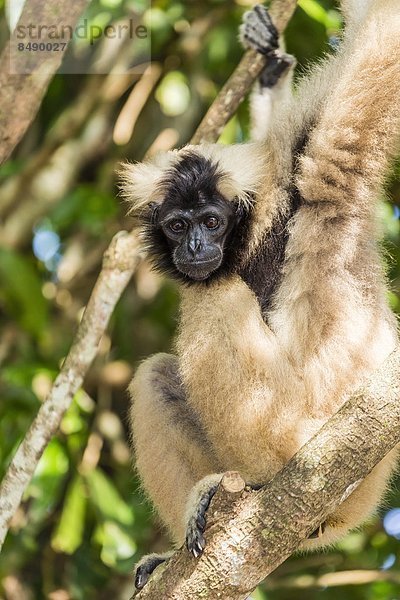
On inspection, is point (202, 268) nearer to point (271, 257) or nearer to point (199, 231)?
point (199, 231)

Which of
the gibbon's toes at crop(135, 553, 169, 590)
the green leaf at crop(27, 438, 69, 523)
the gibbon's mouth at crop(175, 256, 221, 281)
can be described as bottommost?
the green leaf at crop(27, 438, 69, 523)

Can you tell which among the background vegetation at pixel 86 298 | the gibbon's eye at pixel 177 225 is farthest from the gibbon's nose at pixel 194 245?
the background vegetation at pixel 86 298

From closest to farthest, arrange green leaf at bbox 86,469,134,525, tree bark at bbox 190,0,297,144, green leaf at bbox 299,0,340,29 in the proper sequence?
tree bark at bbox 190,0,297,144 < green leaf at bbox 299,0,340,29 < green leaf at bbox 86,469,134,525

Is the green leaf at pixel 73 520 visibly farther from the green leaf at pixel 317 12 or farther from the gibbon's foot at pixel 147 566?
the green leaf at pixel 317 12

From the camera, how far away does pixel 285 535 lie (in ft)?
15.3

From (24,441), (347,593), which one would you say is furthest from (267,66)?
(347,593)

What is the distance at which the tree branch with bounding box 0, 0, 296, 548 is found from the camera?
6379mm

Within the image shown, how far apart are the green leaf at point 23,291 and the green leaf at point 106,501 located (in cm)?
137

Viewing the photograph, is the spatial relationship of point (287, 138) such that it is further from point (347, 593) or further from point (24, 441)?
point (347, 593)

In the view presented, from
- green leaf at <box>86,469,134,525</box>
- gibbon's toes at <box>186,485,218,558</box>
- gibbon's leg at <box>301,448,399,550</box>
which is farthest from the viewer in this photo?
green leaf at <box>86,469,134,525</box>

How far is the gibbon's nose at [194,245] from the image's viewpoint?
6234 millimetres

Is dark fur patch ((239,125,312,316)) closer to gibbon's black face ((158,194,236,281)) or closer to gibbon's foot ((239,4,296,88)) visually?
gibbon's black face ((158,194,236,281))

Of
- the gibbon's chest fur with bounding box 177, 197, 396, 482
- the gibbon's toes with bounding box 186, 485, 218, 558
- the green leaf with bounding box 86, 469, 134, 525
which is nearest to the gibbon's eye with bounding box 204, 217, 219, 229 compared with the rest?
the gibbon's chest fur with bounding box 177, 197, 396, 482

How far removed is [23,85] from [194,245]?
4.94 feet
